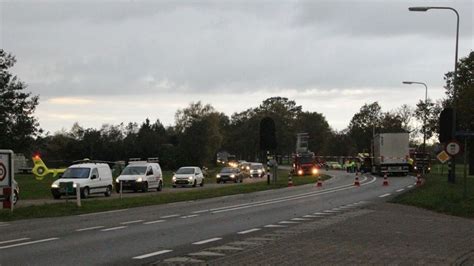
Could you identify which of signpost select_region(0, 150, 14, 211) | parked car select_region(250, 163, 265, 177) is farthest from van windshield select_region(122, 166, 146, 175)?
parked car select_region(250, 163, 265, 177)

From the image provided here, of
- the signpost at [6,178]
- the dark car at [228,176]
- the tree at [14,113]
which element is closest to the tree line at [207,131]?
the tree at [14,113]

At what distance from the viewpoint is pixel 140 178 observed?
37000 millimetres

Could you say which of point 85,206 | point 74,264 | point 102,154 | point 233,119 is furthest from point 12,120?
point 233,119

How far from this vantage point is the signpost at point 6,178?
18655 millimetres

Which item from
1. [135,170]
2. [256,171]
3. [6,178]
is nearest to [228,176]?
[135,170]

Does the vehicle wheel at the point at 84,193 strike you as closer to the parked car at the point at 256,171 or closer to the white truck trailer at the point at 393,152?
the white truck trailer at the point at 393,152

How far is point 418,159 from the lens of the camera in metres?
60.1

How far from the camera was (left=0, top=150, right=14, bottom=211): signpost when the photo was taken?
61.2 feet

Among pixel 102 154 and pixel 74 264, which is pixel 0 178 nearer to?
pixel 74 264

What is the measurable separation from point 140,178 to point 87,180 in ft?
21.0

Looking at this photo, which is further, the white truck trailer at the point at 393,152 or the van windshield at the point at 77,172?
the white truck trailer at the point at 393,152

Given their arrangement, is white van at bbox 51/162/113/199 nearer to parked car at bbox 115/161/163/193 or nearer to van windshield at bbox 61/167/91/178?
van windshield at bbox 61/167/91/178

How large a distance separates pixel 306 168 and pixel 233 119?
94000 millimetres

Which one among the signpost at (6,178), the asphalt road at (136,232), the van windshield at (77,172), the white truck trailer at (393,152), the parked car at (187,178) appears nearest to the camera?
the asphalt road at (136,232)
